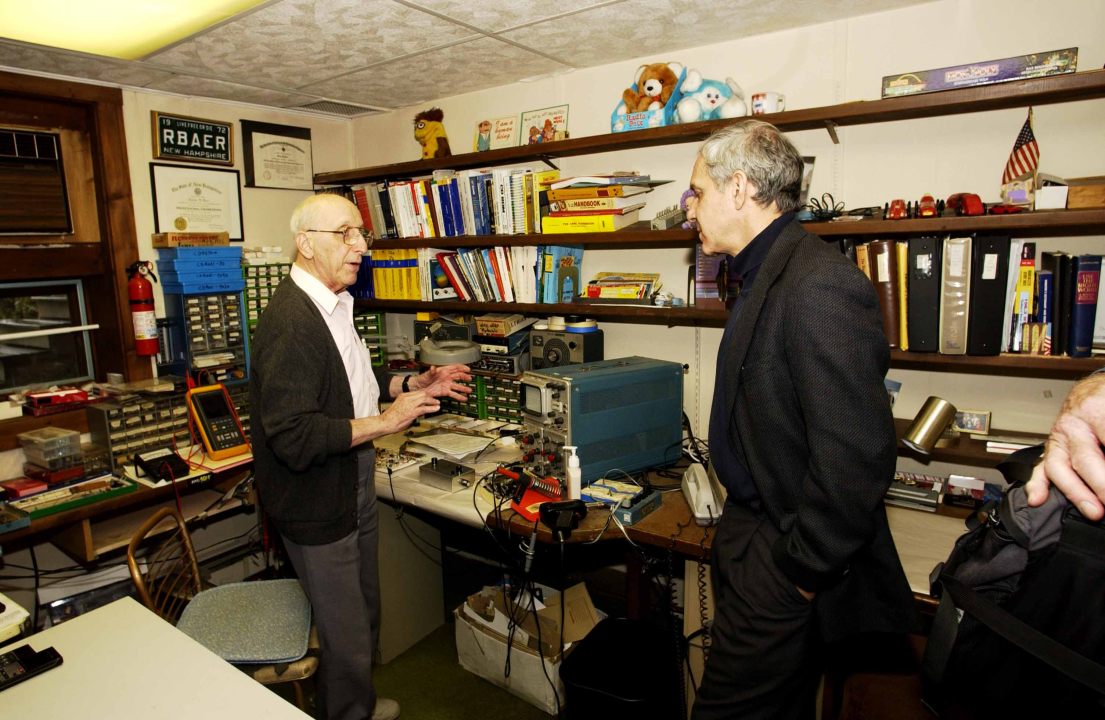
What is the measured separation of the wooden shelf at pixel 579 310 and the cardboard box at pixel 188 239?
0.74 metres

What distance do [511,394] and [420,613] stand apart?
1.04 metres

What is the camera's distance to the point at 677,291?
2715 mm

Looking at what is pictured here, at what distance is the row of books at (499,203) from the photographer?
2.55m

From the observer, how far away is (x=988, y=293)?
1.88 metres

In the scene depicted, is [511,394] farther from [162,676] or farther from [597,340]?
[162,676]

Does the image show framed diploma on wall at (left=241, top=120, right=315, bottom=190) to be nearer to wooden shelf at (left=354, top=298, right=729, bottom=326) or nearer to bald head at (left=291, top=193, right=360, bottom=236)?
wooden shelf at (left=354, top=298, right=729, bottom=326)

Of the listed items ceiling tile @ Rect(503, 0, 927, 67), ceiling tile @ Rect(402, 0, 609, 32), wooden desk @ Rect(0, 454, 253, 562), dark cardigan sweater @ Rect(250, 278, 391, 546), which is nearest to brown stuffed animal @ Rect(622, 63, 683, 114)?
ceiling tile @ Rect(503, 0, 927, 67)

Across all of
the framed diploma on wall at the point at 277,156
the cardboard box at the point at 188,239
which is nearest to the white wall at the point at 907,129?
the framed diploma on wall at the point at 277,156

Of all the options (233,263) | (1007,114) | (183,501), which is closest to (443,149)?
(233,263)

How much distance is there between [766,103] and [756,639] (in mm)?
1747

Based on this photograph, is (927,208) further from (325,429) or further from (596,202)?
(325,429)

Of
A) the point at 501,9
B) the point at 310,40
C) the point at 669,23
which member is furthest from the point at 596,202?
the point at 310,40

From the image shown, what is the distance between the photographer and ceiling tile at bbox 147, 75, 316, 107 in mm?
2768

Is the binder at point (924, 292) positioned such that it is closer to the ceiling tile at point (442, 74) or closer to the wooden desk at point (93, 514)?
the ceiling tile at point (442, 74)
